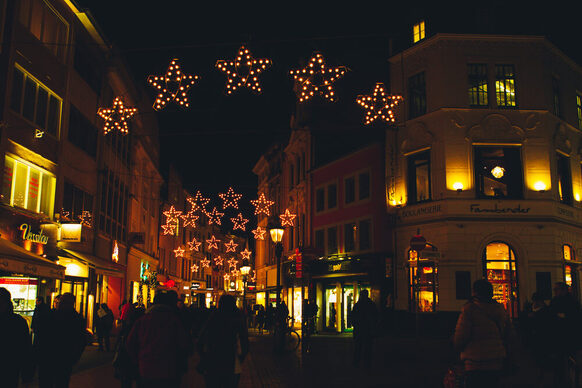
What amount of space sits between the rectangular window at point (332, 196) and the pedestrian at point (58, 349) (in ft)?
90.8

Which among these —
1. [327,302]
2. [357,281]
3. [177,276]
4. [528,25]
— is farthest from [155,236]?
[528,25]

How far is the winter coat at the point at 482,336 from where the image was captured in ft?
21.6

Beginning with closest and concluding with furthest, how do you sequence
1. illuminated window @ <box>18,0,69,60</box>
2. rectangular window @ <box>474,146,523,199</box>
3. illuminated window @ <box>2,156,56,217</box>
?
illuminated window @ <box>2,156,56,217</box> < illuminated window @ <box>18,0,69,60</box> < rectangular window @ <box>474,146,523,199</box>

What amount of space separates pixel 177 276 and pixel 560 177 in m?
43.8

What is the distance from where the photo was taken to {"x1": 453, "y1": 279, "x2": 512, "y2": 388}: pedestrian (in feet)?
21.5

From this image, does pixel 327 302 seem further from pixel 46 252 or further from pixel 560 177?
pixel 46 252

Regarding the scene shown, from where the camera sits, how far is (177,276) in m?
62.5

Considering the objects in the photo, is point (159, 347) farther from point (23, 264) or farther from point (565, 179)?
point (565, 179)

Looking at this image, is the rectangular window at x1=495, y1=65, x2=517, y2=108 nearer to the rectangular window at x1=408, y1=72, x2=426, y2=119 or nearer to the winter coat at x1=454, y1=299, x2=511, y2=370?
the rectangular window at x1=408, y1=72, x2=426, y2=119

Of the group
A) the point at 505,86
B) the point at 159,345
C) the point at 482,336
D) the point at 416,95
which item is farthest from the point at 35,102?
the point at 505,86

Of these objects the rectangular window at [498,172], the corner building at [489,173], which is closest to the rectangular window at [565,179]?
the corner building at [489,173]

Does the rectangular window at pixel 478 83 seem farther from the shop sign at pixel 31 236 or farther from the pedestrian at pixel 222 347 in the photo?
the pedestrian at pixel 222 347

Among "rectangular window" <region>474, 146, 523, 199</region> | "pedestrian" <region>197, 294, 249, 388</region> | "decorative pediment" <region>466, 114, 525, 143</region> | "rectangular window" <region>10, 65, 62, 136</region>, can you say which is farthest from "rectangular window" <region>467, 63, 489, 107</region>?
"pedestrian" <region>197, 294, 249, 388</region>

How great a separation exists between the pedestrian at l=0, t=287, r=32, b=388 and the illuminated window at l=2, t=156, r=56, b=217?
41.1ft
